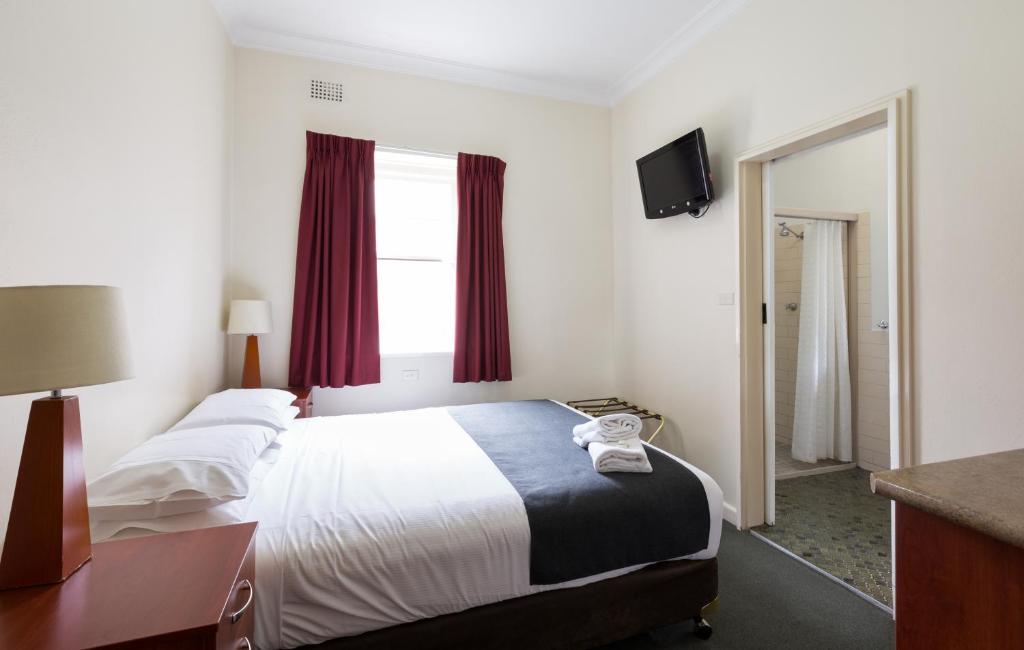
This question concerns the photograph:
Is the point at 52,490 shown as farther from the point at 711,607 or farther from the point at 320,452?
the point at 711,607

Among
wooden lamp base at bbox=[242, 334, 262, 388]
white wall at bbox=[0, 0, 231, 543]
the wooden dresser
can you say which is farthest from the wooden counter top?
wooden lamp base at bbox=[242, 334, 262, 388]

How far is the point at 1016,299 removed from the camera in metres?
1.62

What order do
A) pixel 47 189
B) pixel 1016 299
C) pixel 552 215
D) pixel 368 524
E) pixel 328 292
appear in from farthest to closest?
pixel 552 215 → pixel 328 292 → pixel 1016 299 → pixel 368 524 → pixel 47 189

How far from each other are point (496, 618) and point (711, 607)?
2.92ft

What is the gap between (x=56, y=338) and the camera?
35.1 inches

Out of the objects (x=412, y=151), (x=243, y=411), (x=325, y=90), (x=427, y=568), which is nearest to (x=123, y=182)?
(x=243, y=411)

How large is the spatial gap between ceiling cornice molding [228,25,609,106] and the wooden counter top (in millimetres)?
3608

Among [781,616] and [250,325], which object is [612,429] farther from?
[250,325]

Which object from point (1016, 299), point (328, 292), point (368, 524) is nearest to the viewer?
point (368, 524)

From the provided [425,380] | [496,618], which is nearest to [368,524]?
[496,618]

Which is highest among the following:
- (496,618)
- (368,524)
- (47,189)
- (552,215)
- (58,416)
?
(552,215)

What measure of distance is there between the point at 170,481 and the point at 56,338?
697 mm

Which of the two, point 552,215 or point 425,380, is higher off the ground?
point 552,215

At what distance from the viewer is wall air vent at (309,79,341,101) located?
3264 millimetres
